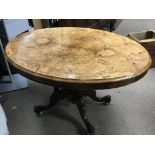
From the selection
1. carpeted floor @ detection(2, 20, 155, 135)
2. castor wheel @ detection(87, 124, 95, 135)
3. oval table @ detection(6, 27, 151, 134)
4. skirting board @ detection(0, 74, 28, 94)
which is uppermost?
oval table @ detection(6, 27, 151, 134)

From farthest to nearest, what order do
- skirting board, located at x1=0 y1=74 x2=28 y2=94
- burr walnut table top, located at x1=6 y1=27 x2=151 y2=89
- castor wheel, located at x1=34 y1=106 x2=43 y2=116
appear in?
skirting board, located at x1=0 y1=74 x2=28 y2=94
castor wheel, located at x1=34 y1=106 x2=43 y2=116
burr walnut table top, located at x1=6 y1=27 x2=151 y2=89

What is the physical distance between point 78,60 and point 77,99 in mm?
501

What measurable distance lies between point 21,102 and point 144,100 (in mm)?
1137

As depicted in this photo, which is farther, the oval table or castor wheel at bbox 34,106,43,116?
castor wheel at bbox 34,106,43,116

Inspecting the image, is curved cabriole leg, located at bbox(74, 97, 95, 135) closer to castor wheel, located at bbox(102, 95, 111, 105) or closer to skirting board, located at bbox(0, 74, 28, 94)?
castor wheel, located at bbox(102, 95, 111, 105)

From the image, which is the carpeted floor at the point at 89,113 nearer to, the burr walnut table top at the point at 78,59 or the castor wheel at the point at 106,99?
the castor wheel at the point at 106,99

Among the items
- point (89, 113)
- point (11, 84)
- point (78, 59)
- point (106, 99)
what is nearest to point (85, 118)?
point (89, 113)

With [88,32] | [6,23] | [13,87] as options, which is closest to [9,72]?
[13,87]

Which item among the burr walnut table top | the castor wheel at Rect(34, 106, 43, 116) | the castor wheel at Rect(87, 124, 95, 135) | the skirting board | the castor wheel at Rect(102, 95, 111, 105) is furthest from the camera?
the skirting board

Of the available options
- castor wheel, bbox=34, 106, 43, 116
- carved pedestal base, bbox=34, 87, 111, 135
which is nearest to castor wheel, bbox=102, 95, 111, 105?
carved pedestal base, bbox=34, 87, 111, 135

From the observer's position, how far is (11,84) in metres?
2.22

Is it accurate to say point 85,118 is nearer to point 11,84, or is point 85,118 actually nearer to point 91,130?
point 91,130

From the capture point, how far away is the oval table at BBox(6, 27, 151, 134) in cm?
108

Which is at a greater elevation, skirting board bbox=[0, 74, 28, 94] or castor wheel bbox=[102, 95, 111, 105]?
skirting board bbox=[0, 74, 28, 94]
